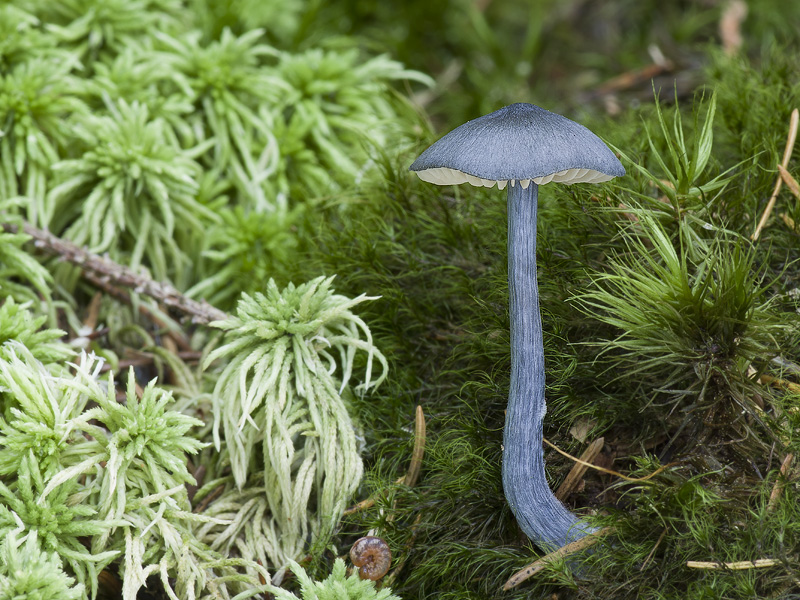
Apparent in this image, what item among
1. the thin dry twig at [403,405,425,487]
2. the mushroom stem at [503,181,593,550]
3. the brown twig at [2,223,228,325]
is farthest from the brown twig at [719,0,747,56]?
the brown twig at [2,223,228,325]

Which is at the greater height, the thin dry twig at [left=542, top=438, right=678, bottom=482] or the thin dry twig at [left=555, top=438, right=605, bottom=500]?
the thin dry twig at [left=542, top=438, right=678, bottom=482]

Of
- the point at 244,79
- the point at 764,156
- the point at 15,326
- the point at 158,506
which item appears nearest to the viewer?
the point at 158,506

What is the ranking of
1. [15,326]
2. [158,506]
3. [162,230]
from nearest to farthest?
[158,506] < [15,326] < [162,230]

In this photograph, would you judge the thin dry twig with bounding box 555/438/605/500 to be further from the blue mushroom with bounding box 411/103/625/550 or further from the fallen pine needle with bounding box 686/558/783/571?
the fallen pine needle with bounding box 686/558/783/571

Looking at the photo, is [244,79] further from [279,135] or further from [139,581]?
[139,581]

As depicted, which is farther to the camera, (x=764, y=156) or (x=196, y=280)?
(x=196, y=280)

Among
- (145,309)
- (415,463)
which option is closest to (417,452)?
(415,463)

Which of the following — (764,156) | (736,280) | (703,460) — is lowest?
(703,460)

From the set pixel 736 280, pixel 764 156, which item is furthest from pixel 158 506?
pixel 764 156
